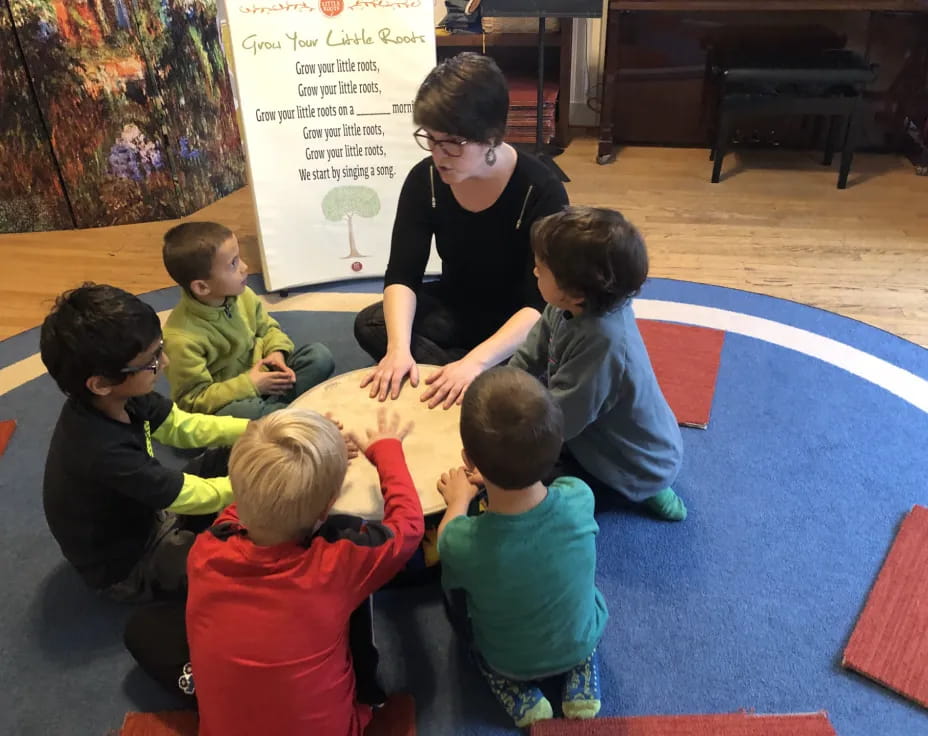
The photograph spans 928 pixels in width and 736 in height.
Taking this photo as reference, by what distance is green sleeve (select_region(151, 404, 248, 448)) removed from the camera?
1624 mm

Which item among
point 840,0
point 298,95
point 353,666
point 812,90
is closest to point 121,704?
point 353,666

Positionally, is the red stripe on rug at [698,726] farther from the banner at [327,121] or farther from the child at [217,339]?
the banner at [327,121]

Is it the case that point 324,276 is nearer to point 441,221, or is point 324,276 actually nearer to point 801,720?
point 441,221

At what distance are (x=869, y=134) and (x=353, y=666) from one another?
155 inches

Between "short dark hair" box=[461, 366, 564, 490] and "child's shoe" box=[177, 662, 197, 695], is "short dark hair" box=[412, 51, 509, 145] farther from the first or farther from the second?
"child's shoe" box=[177, 662, 197, 695]

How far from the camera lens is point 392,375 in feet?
5.66

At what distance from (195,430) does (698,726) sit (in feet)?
3.85

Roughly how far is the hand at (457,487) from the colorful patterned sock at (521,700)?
1.08ft

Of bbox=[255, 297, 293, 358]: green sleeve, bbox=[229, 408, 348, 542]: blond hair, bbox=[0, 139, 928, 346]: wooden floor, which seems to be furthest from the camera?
bbox=[0, 139, 928, 346]: wooden floor

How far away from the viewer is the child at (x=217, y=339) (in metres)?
1.84

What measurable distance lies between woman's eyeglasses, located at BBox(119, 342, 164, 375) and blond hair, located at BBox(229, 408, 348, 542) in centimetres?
34

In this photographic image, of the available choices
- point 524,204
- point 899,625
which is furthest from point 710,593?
point 524,204

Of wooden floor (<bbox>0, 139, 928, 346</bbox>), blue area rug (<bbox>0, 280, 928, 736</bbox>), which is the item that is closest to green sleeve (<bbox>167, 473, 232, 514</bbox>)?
blue area rug (<bbox>0, 280, 928, 736</bbox>)

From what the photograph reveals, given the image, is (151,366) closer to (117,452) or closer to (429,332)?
(117,452)
